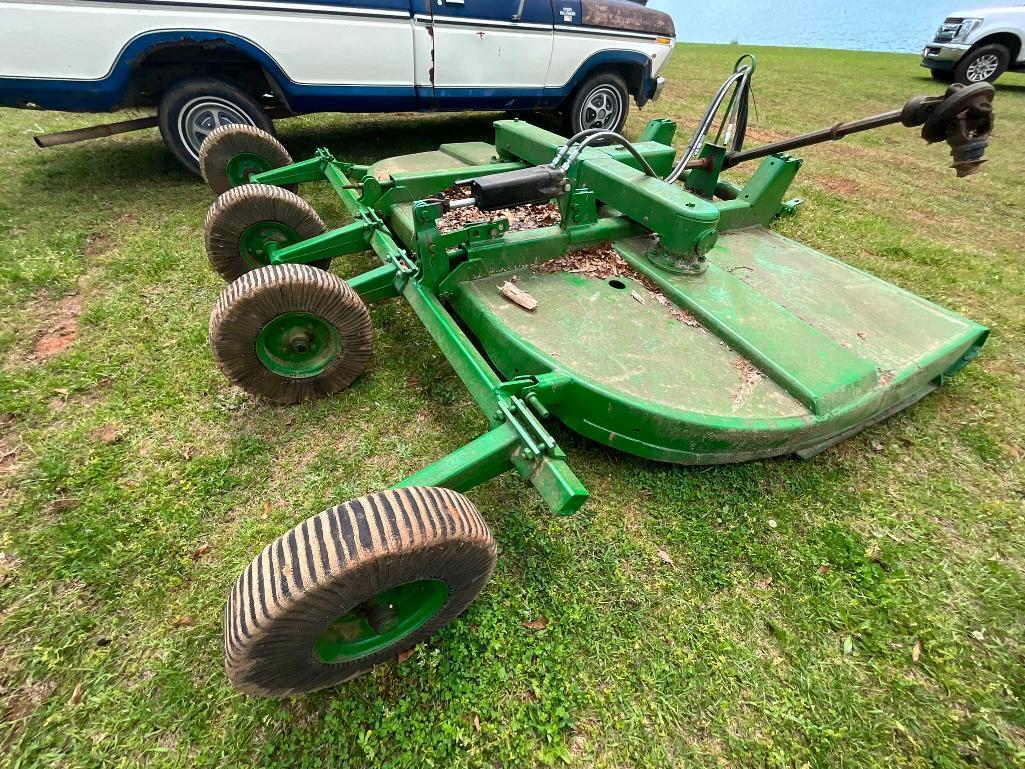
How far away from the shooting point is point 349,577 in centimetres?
140

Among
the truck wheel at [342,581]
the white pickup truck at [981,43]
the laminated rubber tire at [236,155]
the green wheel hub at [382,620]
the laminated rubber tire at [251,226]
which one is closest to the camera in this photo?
the truck wheel at [342,581]

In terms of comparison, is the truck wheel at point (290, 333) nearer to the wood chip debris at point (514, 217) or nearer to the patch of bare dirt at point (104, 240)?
the wood chip debris at point (514, 217)

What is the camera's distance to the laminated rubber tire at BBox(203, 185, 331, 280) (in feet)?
10.2

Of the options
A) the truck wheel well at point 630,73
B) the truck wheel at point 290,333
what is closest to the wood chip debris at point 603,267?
the truck wheel at point 290,333

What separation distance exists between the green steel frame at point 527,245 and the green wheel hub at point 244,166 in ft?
1.55

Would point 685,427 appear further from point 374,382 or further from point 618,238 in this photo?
point 374,382

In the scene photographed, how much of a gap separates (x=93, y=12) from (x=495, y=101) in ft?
11.1

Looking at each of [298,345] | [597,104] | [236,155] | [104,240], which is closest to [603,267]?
[298,345]

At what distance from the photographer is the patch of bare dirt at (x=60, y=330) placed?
9.77 feet

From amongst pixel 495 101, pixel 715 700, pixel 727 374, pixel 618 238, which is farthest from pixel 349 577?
pixel 495 101

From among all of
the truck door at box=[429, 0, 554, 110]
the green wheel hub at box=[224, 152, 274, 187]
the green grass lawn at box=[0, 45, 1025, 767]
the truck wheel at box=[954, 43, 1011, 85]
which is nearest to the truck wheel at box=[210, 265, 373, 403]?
the green grass lawn at box=[0, 45, 1025, 767]

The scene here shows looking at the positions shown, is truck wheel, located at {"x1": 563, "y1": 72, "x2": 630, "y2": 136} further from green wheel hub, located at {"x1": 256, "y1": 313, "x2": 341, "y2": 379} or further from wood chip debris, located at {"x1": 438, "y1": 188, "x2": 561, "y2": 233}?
green wheel hub, located at {"x1": 256, "y1": 313, "x2": 341, "y2": 379}

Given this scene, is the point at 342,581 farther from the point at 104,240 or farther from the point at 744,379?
the point at 104,240

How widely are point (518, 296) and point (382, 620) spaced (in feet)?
5.12
